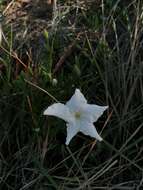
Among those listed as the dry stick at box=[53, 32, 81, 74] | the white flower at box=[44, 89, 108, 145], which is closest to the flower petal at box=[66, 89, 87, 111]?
the white flower at box=[44, 89, 108, 145]

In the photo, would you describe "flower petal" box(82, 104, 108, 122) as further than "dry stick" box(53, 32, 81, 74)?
No

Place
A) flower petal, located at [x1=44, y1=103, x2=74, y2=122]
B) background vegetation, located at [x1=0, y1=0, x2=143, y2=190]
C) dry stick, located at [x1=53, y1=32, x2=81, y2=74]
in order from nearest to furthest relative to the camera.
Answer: flower petal, located at [x1=44, y1=103, x2=74, y2=122] < background vegetation, located at [x1=0, y1=0, x2=143, y2=190] < dry stick, located at [x1=53, y1=32, x2=81, y2=74]

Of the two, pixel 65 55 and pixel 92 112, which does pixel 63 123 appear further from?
pixel 65 55

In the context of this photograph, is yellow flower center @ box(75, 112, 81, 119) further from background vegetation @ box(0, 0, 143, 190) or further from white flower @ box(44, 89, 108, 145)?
background vegetation @ box(0, 0, 143, 190)

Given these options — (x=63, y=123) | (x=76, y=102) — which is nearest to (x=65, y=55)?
(x=63, y=123)

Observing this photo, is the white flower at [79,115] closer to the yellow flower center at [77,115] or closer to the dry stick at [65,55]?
the yellow flower center at [77,115]

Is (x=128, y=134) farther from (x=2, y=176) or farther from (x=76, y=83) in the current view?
(x=2, y=176)

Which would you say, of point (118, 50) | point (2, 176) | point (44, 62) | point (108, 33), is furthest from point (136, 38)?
point (2, 176)
